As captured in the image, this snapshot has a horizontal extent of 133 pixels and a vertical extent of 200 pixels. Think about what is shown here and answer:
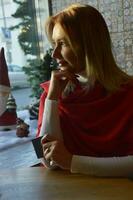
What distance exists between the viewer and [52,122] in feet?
4.04

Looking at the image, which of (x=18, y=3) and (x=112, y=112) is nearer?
(x=112, y=112)

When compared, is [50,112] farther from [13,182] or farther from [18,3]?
[18,3]

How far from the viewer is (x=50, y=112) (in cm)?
124

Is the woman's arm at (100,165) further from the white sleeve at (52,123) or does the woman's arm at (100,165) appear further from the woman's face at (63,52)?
the woman's face at (63,52)

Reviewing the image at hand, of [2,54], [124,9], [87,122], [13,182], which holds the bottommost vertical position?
[13,182]

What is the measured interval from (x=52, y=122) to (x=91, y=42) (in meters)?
0.28

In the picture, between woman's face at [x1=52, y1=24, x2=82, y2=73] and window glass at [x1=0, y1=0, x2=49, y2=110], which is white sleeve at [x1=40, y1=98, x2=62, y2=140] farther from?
window glass at [x1=0, y1=0, x2=49, y2=110]

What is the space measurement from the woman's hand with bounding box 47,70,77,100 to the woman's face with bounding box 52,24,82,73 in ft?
0.06

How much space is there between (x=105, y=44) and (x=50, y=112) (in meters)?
0.27

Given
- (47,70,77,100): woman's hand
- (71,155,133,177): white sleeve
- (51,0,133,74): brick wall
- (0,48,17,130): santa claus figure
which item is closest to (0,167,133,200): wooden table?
(71,155,133,177): white sleeve

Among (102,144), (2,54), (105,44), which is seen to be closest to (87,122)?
(102,144)

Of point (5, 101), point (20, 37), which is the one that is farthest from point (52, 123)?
point (20, 37)

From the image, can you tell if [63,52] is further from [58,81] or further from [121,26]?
[121,26]

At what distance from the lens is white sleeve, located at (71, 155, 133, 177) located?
1.10 metres
